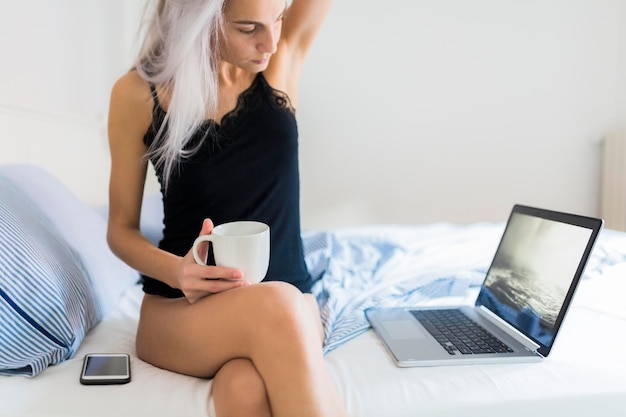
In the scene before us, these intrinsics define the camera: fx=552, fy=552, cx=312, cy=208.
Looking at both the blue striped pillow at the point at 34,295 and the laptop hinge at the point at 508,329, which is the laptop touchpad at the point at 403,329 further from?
the blue striped pillow at the point at 34,295

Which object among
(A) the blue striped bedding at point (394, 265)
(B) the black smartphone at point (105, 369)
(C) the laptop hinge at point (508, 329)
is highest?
(C) the laptop hinge at point (508, 329)

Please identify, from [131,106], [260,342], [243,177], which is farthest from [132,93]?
[260,342]

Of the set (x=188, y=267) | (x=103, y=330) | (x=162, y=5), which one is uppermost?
(x=162, y=5)

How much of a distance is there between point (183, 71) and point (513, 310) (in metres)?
0.73

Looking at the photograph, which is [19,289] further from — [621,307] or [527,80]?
[527,80]

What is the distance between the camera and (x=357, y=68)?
256 centimetres

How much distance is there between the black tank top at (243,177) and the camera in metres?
1.02

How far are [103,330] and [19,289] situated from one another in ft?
0.84

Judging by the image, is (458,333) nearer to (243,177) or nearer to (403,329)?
(403,329)

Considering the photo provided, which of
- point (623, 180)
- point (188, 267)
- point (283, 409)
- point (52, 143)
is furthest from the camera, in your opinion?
point (623, 180)

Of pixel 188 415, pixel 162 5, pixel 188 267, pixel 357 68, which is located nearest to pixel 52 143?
pixel 162 5

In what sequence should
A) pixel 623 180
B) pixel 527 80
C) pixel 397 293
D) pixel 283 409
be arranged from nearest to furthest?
1. pixel 283 409
2. pixel 397 293
3. pixel 623 180
4. pixel 527 80

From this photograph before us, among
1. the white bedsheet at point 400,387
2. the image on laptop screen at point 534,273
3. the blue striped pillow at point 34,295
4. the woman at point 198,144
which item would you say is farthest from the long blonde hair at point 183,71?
the image on laptop screen at point 534,273

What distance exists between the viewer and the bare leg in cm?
69
